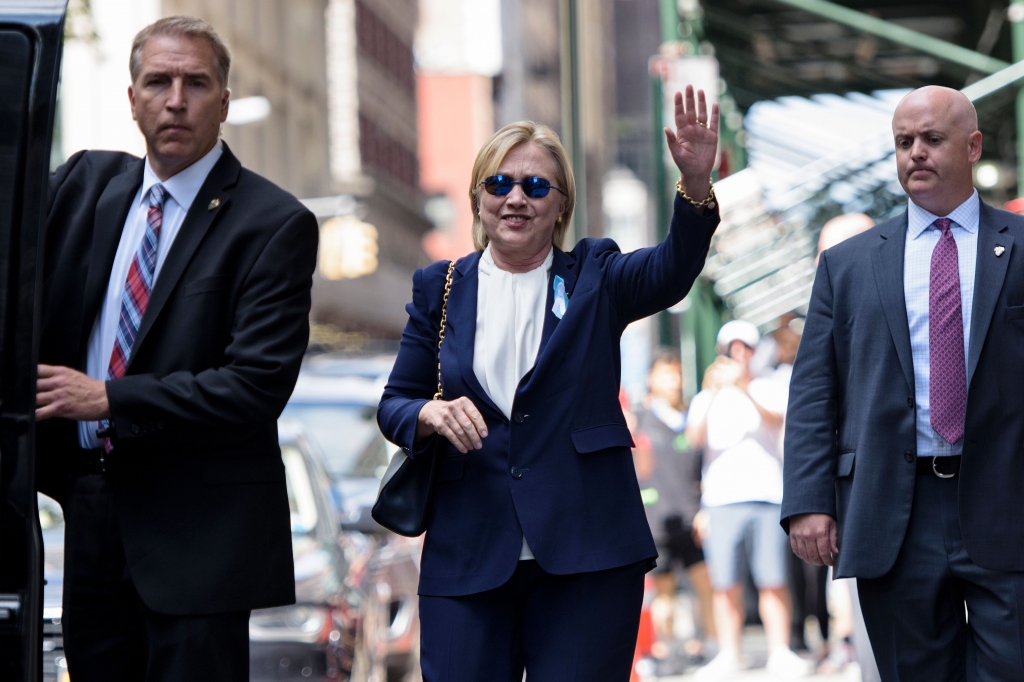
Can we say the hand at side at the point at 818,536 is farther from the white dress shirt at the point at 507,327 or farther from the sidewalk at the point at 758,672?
the sidewalk at the point at 758,672

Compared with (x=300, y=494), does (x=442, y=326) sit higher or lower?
higher

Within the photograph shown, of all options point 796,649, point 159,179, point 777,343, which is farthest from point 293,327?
point 796,649

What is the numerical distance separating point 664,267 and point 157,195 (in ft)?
4.33

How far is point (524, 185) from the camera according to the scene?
417 centimetres

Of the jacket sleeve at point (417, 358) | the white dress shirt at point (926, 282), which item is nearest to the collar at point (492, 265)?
the jacket sleeve at point (417, 358)

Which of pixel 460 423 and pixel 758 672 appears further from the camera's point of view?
pixel 758 672

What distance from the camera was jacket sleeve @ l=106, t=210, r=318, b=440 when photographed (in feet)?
12.3

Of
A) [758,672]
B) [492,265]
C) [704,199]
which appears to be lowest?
[758,672]

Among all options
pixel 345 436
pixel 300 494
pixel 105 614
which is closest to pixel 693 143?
pixel 105 614

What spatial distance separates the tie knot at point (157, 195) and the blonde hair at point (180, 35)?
0.94ft

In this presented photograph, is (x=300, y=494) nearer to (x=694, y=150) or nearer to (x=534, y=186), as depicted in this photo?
(x=534, y=186)

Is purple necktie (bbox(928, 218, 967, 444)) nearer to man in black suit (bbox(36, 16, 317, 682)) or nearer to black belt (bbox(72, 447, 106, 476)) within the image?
man in black suit (bbox(36, 16, 317, 682))

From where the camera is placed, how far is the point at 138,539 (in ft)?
12.6

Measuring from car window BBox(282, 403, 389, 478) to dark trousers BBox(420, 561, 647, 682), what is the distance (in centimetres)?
649
